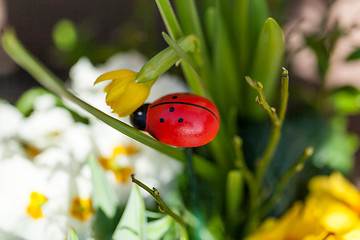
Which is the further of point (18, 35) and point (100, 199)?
point (18, 35)

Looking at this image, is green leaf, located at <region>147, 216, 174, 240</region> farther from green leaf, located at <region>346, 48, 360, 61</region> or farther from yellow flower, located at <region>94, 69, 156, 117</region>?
green leaf, located at <region>346, 48, 360, 61</region>

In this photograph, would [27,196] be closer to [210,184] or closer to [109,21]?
[210,184]

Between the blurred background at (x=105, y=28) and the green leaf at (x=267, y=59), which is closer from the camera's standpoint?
the green leaf at (x=267, y=59)

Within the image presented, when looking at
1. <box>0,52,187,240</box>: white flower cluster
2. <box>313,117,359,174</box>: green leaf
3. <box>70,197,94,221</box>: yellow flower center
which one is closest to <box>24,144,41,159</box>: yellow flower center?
<box>0,52,187,240</box>: white flower cluster

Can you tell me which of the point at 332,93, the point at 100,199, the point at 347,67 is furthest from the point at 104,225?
the point at 347,67

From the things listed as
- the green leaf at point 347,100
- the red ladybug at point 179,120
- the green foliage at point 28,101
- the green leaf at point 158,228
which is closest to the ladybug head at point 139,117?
the red ladybug at point 179,120

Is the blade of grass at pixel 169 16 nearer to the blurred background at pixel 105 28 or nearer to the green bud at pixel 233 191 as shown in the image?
the green bud at pixel 233 191
